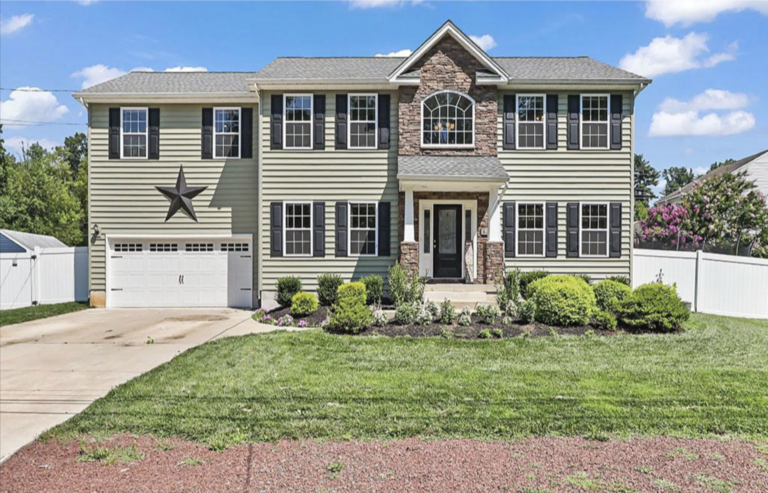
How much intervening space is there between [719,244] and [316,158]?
1483 centimetres

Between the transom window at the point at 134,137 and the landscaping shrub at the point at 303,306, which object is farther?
the transom window at the point at 134,137

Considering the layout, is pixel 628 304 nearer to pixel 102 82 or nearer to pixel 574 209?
pixel 574 209

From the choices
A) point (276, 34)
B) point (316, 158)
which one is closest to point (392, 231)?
point (316, 158)

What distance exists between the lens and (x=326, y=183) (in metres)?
14.1

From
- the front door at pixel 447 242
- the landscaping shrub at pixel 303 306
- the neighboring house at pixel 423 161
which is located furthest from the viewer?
the front door at pixel 447 242

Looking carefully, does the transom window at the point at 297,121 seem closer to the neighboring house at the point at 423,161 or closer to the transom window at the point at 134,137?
the neighboring house at the point at 423,161

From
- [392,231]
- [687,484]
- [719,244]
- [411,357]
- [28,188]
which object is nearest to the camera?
[687,484]

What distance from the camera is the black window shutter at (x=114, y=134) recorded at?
14.7 metres

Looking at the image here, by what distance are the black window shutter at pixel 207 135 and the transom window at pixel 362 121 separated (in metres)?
4.20

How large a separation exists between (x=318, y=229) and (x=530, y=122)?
22.0 ft

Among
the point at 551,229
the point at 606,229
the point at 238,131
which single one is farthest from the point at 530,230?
the point at 238,131

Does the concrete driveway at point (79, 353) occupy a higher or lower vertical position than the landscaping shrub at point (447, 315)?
lower

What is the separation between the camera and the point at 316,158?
14133mm

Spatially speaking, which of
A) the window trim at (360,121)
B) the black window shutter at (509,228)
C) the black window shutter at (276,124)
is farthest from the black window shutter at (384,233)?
the black window shutter at (276,124)
